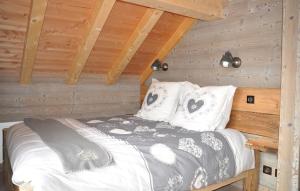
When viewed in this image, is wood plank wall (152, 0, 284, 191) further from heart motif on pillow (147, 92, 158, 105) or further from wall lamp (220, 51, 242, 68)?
heart motif on pillow (147, 92, 158, 105)

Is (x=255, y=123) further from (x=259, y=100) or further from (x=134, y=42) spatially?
(x=134, y=42)

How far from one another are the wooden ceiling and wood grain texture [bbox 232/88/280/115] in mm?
923

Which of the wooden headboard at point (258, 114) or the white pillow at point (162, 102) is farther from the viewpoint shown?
the white pillow at point (162, 102)

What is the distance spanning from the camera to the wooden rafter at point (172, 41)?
3.18 m

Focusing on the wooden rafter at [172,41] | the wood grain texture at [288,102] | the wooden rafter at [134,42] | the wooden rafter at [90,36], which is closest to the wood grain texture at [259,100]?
the wood grain texture at [288,102]

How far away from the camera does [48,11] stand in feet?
8.12

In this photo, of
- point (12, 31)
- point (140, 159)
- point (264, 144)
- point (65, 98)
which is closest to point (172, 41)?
point (65, 98)

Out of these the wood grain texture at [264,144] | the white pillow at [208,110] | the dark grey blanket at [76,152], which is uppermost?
the white pillow at [208,110]

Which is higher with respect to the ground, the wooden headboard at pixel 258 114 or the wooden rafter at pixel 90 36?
the wooden rafter at pixel 90 36

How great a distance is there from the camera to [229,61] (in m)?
2.62

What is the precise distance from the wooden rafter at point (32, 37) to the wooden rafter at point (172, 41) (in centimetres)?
163

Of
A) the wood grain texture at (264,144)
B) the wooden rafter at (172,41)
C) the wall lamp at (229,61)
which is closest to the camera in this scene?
the wood grain texture at (264,144)

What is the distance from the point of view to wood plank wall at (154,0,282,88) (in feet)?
7.88

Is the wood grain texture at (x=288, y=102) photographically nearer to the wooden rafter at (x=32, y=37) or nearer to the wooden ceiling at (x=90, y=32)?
the wooden ceiling at (x=90, y=32)
